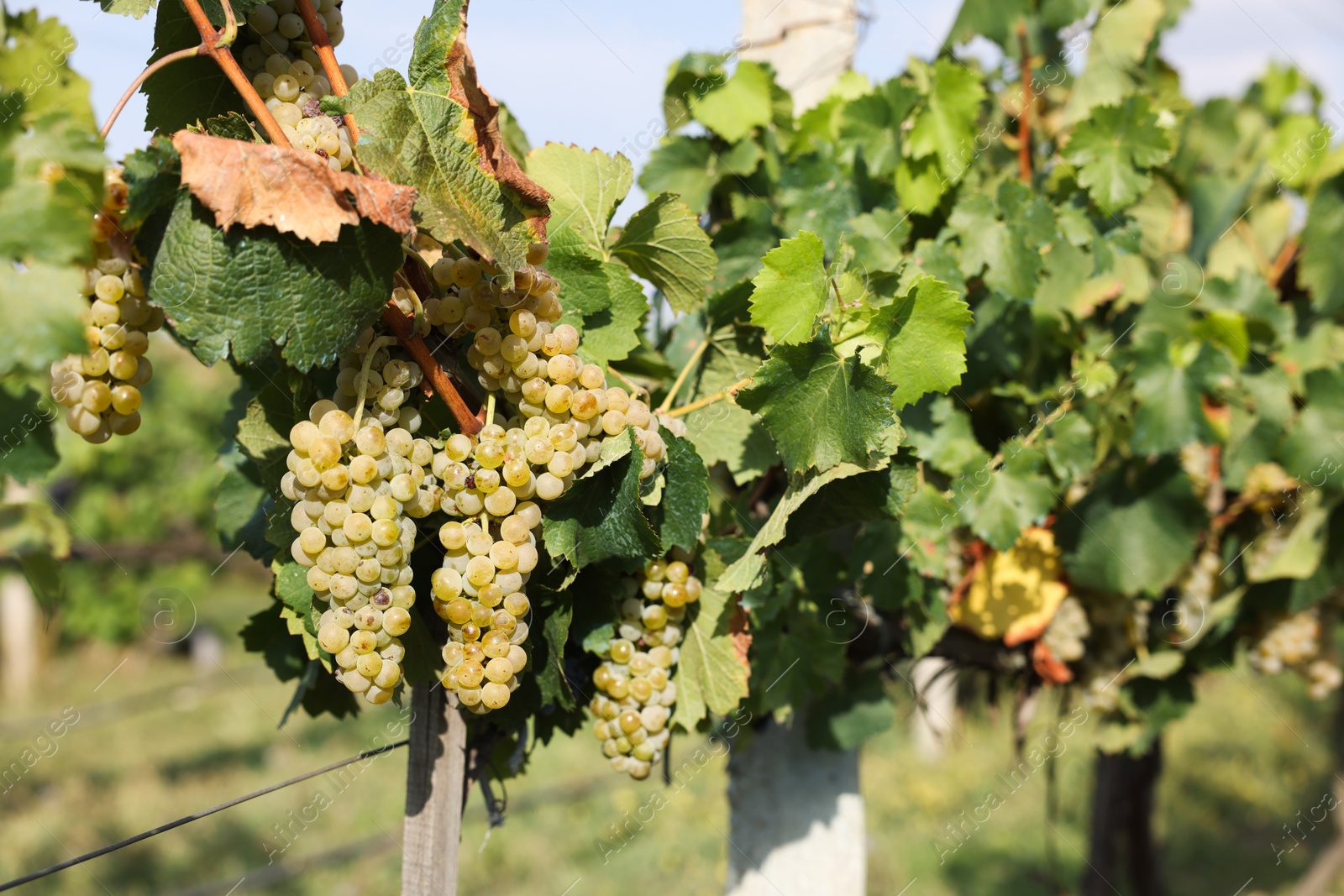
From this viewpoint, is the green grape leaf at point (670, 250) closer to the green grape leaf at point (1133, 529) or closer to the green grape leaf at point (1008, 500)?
the green grape leaf at point (1008, 500)

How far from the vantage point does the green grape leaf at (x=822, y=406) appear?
2.72 ft

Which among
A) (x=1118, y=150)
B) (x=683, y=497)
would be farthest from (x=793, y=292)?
(x=1118, y=150)

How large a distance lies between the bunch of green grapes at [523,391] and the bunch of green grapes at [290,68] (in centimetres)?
13

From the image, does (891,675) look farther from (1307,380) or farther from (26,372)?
(26,372)

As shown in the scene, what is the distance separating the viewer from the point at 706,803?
5238 mm

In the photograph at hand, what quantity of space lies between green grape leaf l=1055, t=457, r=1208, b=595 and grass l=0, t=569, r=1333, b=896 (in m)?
1.74

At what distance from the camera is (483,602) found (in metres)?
0.75

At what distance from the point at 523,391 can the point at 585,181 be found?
0.31 m

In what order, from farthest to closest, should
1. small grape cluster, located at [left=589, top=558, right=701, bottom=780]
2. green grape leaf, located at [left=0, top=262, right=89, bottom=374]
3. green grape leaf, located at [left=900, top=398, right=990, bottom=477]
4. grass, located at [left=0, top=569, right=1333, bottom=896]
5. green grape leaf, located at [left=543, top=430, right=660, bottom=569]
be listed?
grass, located at [left=0, top=569, right=1333, bottom=896]
green grape leaf, located at [left=900, top=398, right=990, bottom=477]
small grape cluster, located at [left=589, top=558, right=701, bottom=780]
green grape leaf, located at [left=543, top=430, right=660, bottom=569]
green grape leaf, located at [left=0, top=262, right=89, bottom=374]

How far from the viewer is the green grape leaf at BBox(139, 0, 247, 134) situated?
80cm

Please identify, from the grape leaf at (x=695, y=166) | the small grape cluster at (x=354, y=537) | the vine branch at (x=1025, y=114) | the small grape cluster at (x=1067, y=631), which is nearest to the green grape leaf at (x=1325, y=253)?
the vine branch at (x=1025, y=114)

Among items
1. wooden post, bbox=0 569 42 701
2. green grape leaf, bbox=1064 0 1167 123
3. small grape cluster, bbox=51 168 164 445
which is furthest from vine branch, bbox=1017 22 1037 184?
wooden post, bbox=0 569 42 701

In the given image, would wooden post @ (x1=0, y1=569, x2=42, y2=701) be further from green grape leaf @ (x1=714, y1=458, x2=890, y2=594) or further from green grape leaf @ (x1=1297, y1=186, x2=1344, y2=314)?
green grape leaf @ (x1=1297, y1=186, x2=1344, y2=314)

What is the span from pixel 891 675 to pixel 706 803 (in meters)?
4.00
